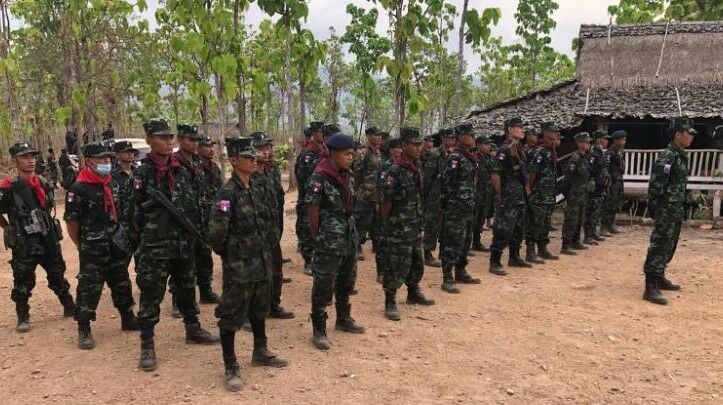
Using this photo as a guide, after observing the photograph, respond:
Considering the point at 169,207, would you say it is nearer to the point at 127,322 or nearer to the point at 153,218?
the point at 153,218

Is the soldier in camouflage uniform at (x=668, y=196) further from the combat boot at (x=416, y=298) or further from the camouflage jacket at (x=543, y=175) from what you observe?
the combat boot at (x=416, y=298)

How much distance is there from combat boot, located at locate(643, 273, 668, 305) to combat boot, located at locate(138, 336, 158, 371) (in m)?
5.15

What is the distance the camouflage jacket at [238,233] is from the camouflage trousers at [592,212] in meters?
6.74

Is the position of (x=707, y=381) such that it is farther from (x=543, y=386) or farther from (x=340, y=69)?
(x=340, y=69)

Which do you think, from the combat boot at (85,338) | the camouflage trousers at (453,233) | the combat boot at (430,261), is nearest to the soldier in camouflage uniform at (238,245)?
the combat boot at (85,338)

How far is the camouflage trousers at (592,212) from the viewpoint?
8.97 meters

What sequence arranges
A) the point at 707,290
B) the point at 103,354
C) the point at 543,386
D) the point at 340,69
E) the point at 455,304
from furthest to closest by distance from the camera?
the point at 340,69 < the point at 707,290 < the point at 455,304 < the point at 103,354 < the point at 543,386

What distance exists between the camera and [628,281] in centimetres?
687

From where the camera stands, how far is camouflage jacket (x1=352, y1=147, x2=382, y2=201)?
313 inches

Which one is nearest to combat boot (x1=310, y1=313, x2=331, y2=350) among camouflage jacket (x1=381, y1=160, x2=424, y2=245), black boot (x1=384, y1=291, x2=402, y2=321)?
black boot (x1=384, y1=291, x2=402, y2=321)

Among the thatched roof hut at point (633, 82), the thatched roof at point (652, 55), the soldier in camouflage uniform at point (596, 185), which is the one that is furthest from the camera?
the thatched roof at point (652, 55)

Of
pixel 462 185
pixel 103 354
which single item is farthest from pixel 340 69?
pixel 103 354

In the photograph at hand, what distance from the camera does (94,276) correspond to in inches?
183

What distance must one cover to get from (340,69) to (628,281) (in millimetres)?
25454
